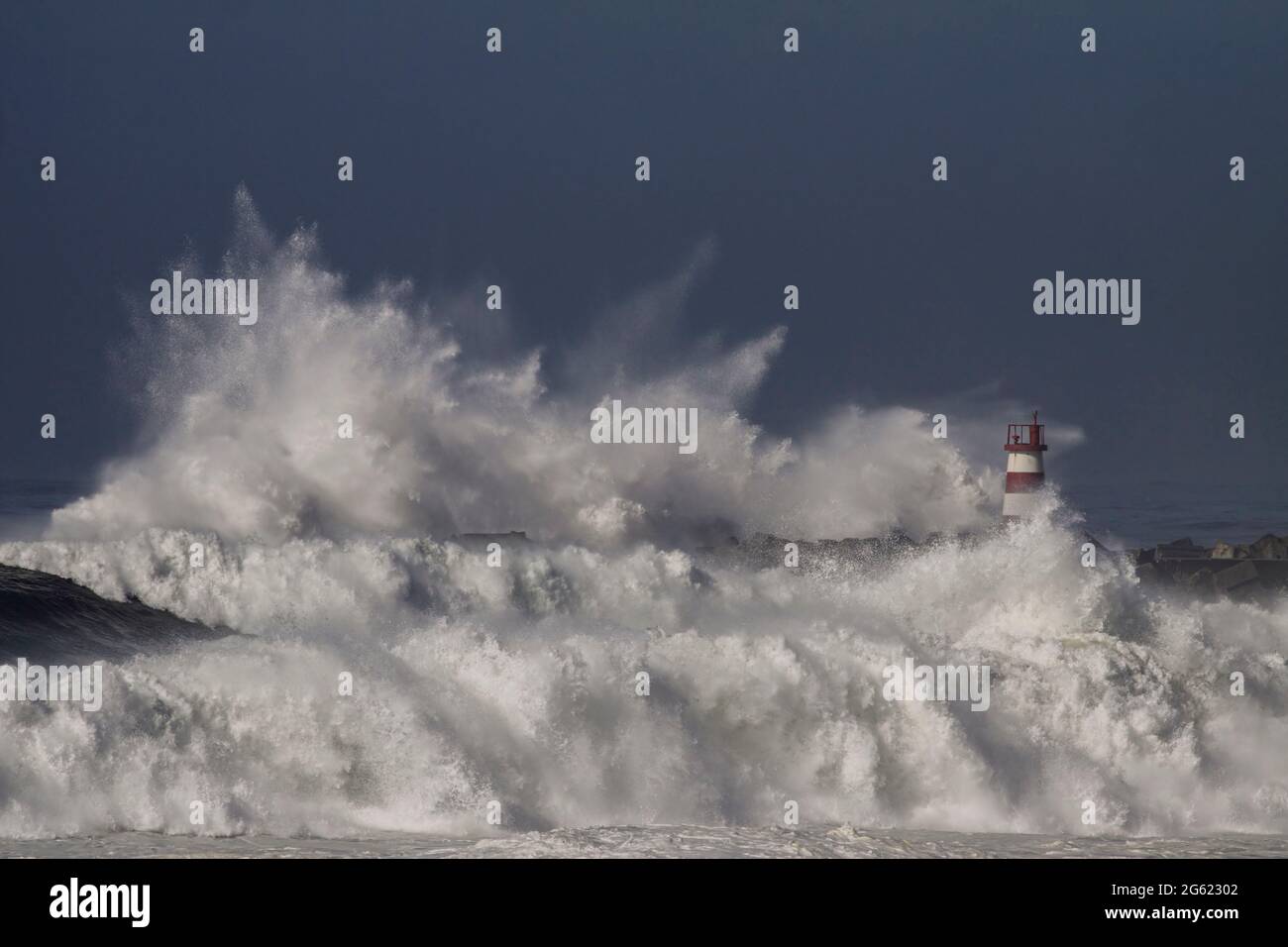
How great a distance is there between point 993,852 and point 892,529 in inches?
1061

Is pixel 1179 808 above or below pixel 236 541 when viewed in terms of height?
below

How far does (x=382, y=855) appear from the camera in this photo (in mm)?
16578

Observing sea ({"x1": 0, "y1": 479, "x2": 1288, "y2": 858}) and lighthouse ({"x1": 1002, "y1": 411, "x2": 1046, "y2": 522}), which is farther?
lighthouse ({"x1": 1002, "y1": 411, "x2": 1046, "y2": 522})

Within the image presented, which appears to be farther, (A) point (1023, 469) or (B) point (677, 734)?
(A) point (1023, 469)

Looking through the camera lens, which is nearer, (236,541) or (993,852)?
(993,852)

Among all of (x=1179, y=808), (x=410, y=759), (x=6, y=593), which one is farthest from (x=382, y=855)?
(x=6, y=593)

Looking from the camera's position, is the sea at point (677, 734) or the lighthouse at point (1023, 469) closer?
the sea at point (677, 734)

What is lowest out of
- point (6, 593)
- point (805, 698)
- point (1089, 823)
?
point (1089, 823)

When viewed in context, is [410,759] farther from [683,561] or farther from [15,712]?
A: [683,561]
